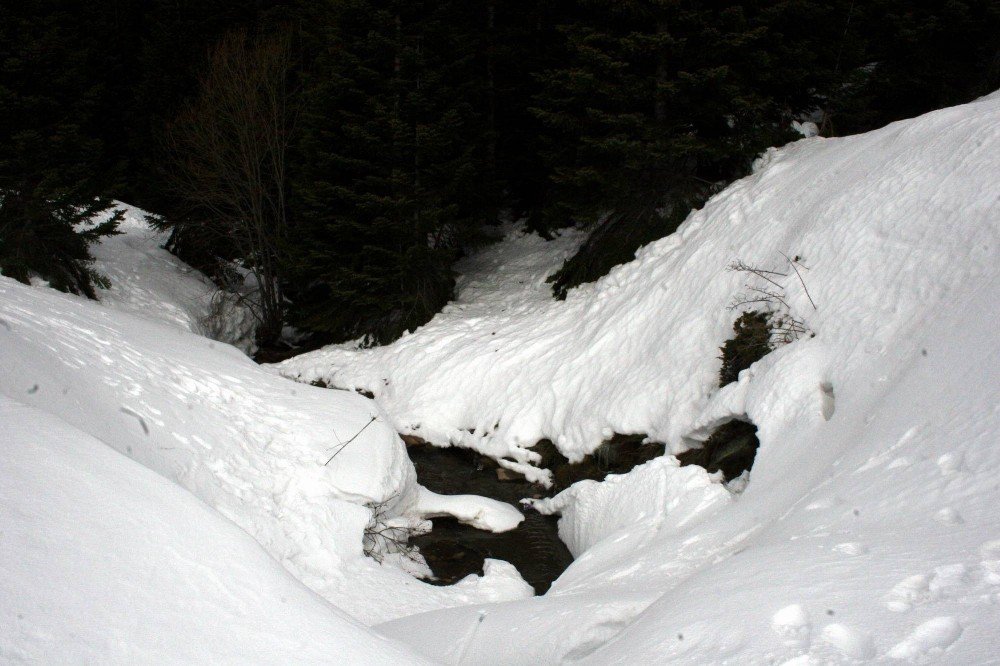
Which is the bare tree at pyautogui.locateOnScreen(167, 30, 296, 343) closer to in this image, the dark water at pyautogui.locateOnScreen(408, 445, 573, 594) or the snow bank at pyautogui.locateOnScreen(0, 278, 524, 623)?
the snow bank at pyautogui.locateOnScreen(0, 278, 524, 623)

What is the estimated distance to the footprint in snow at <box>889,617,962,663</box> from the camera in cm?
228

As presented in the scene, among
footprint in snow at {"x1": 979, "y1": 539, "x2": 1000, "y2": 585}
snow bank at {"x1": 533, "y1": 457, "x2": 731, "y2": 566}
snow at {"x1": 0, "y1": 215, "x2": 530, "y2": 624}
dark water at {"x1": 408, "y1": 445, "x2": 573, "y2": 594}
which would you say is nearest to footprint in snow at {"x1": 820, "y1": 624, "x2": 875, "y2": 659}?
footprint in snow at {"x1": 979, "y1": 539, "x2": 1000, "y2": 585}

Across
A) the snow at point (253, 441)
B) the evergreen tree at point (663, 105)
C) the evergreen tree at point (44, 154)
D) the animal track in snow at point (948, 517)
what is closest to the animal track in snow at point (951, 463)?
the animal track in snow at point (948, 517)

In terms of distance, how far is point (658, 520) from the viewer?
6500 millimetres

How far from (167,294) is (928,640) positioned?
17.5 meters

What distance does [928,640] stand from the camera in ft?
7.69

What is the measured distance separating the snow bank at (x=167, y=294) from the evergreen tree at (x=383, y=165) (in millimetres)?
2955

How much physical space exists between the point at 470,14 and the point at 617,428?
12.0 meters

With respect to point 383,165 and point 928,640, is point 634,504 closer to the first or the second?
point 928,640

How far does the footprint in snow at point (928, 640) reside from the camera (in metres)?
2.28

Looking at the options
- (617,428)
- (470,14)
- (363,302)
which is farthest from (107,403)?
(470,14)

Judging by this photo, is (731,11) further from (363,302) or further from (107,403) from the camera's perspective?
(107,403)

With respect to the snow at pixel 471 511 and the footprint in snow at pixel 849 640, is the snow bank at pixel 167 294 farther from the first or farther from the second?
the footprint in snow at pixel 849 640

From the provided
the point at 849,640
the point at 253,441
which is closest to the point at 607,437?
the point at 253,441
